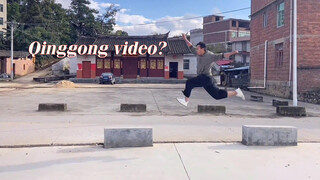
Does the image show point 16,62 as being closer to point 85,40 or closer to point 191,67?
point 85,40

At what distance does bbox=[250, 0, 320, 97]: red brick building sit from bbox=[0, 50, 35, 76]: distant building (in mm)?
28732

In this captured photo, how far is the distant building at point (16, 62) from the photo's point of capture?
38.5 m

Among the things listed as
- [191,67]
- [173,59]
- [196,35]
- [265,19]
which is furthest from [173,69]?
[196,35]

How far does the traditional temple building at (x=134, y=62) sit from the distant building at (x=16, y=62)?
7.73m

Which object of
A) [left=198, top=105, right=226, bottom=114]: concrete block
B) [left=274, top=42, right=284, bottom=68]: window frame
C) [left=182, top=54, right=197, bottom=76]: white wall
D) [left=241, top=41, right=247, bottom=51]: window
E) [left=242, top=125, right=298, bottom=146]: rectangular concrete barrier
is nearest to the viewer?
[left=242, top=125, right=298, bottom=146]: rectangular concrete barrier

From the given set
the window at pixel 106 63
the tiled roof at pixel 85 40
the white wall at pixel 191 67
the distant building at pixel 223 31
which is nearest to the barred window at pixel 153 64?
the window at pixel 106 63

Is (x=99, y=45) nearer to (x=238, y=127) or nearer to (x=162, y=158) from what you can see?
(x=238, y=127)

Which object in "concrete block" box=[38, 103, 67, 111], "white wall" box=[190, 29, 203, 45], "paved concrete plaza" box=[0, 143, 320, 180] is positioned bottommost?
"paved concrete plaza" box=[0, 143, 320, 180]

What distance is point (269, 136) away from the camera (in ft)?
22.8

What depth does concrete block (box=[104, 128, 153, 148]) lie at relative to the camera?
663 centimetres

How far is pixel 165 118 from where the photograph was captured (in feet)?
37.8

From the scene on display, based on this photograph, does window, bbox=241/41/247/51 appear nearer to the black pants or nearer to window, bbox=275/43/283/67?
window, bbox=275/43/283/67

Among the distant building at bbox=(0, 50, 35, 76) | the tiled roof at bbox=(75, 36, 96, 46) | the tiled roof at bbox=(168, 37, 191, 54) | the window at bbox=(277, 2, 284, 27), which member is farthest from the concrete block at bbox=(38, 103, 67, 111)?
the distant building at bbox=(0, 50, 35, 76)

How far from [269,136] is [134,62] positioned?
3417 cm
